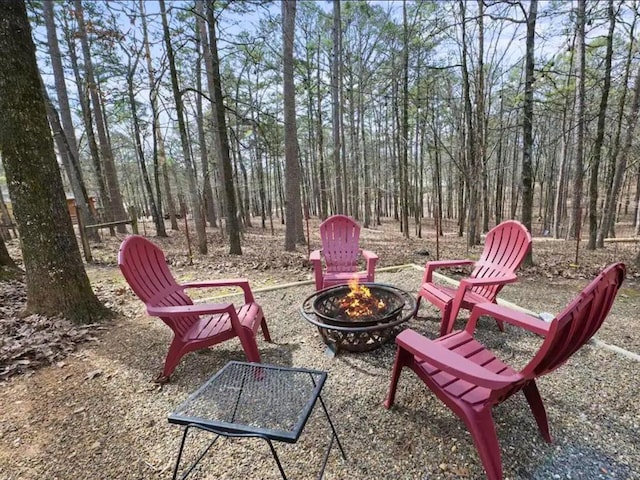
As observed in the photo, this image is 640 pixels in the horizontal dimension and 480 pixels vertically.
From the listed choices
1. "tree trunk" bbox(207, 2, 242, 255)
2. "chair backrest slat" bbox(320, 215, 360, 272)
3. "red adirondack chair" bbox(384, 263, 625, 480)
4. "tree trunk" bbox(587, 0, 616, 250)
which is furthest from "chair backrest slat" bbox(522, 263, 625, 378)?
"tree trunk" bbox(587, 0, 616, 250)

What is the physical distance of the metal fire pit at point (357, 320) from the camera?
7.25 ft

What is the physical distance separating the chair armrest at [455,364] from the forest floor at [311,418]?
523 millimetres

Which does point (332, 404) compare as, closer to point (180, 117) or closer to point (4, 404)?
point (4, 404)

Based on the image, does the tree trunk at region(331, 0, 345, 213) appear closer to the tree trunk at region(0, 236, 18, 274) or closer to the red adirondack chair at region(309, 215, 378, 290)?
the red adirondack chair at region(309, 215, 378, 290)

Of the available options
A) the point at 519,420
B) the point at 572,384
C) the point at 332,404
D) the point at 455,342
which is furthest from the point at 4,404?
the point at 572,384

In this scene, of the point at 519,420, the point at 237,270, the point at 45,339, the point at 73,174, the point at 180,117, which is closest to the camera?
the point at 519,420

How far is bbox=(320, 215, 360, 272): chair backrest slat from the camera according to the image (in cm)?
387

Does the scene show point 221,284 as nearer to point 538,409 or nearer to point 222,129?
point 538,409

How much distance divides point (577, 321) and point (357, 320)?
54.9 inches

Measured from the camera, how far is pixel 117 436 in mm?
1722

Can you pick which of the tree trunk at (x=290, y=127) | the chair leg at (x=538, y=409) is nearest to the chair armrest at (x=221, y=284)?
the chair leg at (x=538, y=409)

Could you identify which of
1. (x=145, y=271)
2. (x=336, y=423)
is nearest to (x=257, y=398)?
(x=336, y=423)

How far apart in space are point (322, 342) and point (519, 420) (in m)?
1.46

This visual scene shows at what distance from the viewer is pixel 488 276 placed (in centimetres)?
290
